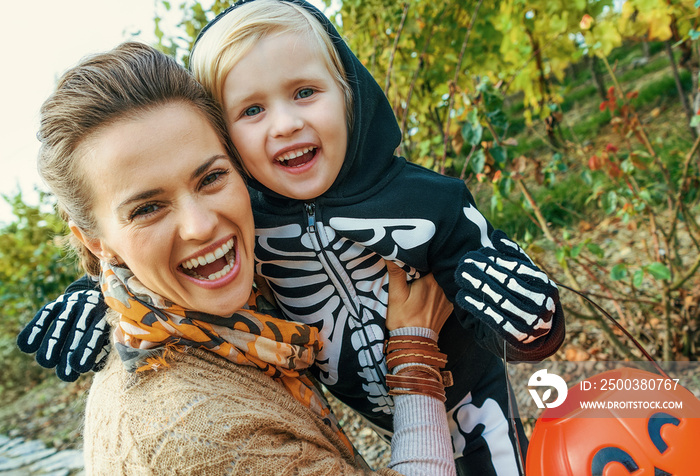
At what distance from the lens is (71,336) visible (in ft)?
5.40

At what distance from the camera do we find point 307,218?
5.60 feet

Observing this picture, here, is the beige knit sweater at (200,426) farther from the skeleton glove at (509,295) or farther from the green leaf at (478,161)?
the green leaf at (478,161)

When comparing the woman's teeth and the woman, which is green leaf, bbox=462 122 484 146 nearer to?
the woman

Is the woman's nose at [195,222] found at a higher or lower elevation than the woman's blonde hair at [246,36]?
lower

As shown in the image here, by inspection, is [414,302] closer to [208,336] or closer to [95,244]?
[208,336]

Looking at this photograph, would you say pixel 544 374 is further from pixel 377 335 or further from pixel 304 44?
pixel 304 44

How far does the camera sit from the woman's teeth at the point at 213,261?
4.76 feet

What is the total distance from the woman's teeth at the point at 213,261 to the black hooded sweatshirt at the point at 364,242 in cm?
22

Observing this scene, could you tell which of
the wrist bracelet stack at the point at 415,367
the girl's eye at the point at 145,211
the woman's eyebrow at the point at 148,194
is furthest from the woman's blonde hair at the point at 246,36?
the wrist bracelet stack at the point at 415,367

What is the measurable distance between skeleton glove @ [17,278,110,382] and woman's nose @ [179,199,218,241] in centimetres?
57

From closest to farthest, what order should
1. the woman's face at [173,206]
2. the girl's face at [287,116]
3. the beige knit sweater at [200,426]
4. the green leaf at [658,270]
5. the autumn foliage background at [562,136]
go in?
the beige knit sweater at [200,426], the woman's face at [173,206], the girl's face at [287,116], the green leaf at [658,270], the autumn foliage background at [562,136]

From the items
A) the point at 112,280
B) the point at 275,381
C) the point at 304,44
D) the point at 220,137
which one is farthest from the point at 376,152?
the point at 112,280

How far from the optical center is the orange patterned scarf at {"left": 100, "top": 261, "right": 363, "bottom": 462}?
1364 millimetres

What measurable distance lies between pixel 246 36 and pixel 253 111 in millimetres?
226
